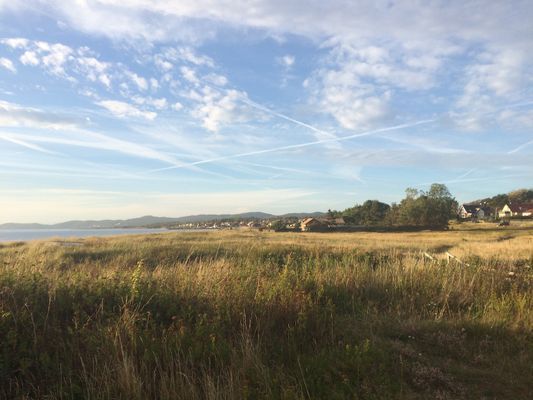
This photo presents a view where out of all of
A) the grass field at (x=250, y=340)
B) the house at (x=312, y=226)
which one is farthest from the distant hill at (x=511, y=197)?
the grass field at (x=250, y=340)

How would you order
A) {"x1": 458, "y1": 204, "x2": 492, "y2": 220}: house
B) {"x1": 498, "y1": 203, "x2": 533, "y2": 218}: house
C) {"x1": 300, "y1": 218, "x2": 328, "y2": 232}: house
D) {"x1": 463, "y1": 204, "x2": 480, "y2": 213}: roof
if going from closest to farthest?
1. {"x1": 300, "y1": 218, "x2": 328, "y2": 232}: house
2. {"x1": 498, "y1": 203, "x2": 533, "y2": 218}: house
3. {"x1": 458, "y1": 204, "x2": 492, "y2": 220}: house
4. {"x1": 463, "y1": 204, "x2": 480, "y2": 213}: roof

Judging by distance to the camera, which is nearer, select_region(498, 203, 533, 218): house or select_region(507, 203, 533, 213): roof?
select_region(498, 203, 533, 218): house

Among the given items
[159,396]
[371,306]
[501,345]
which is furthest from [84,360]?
[501,345]

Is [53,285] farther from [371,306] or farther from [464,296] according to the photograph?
[464,296]

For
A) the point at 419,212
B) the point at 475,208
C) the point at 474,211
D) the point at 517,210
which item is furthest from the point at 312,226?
the point at 475,208

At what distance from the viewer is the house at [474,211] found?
147125 millimetres

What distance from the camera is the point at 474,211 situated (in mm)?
151375

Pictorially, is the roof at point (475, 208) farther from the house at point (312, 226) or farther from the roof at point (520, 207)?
the house at point (312, 226)

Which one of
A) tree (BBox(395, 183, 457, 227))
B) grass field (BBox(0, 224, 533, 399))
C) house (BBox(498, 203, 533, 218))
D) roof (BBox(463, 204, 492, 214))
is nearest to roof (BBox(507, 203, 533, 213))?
house (BBox(498, 203, 533, 218))

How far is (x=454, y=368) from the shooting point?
453cm

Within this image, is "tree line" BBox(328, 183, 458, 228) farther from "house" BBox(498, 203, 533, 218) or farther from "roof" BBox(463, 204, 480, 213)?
"roof" BBox(463, 204, 480, 213)

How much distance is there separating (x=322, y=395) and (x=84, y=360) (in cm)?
261

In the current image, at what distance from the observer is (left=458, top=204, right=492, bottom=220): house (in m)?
147

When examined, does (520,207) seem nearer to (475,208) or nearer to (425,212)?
(475,208)
